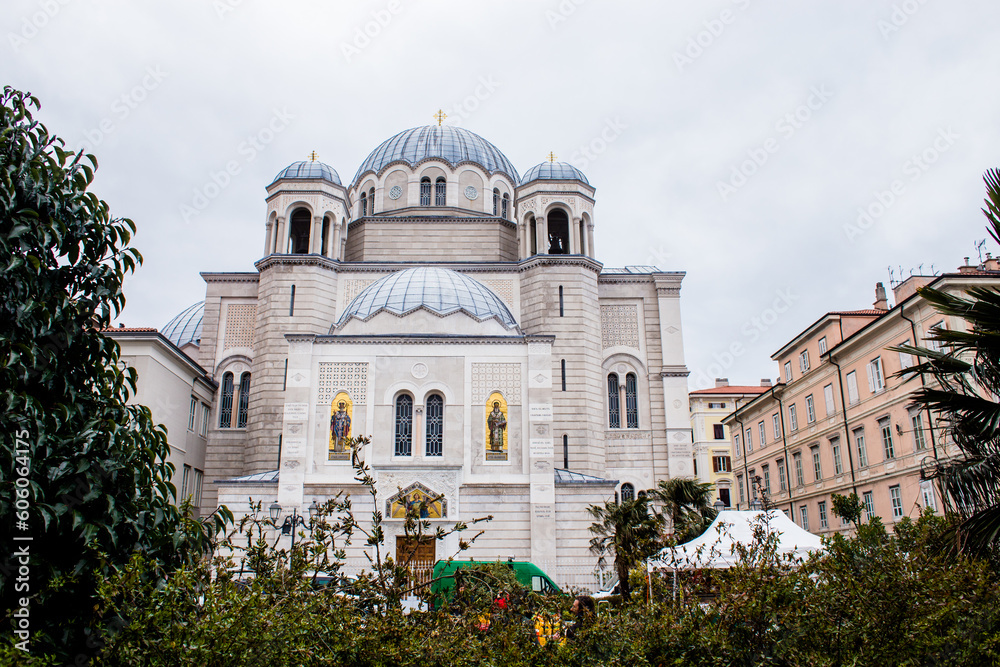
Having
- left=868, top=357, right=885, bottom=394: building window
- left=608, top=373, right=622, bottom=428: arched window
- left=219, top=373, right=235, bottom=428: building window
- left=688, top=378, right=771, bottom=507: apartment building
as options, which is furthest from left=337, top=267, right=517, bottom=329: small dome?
left=688, top=378, right=771, bottom=507: apartment building

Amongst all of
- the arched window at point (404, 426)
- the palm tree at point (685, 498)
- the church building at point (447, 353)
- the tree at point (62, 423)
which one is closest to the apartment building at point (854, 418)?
the palm tree at point (685, 498)

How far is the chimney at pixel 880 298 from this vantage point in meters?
30.8

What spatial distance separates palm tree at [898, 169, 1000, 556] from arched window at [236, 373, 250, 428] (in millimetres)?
24482

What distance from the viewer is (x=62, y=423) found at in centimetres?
720

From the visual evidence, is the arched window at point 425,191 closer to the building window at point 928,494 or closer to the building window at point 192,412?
the building window at point 192,412

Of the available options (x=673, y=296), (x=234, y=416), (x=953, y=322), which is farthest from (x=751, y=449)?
(x=234, y=416)

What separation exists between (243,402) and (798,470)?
23214 millimetres

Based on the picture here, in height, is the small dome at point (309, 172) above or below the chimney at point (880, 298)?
above

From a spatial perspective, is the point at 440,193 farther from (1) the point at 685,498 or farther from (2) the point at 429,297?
(1) the point at 685,498

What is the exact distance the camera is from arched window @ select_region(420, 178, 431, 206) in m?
34.2

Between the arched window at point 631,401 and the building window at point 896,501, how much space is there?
8.75 metres

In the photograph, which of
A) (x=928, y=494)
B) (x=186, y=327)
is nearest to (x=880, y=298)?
(x=928, y=494)

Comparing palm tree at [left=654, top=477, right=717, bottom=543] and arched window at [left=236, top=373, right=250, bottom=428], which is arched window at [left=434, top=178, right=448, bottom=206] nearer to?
arched window at [left=236, top=373, right=250, bottom=428]

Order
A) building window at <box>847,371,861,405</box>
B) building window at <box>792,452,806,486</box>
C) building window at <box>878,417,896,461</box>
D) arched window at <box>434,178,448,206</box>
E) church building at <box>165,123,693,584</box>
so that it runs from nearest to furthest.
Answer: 1. church building at <box>165,123,693,584</box>
2. building window at <box>878,417,896,461</box>
3. building window at <box>847,371,861,405</box>
4. building window at <box>792,452,806,486</box>
5. arched window at <box>434,178,448,206</box>
